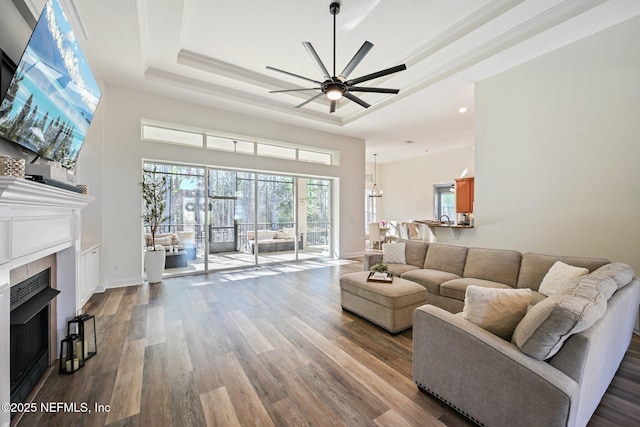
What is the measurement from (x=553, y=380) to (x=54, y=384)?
329 cm

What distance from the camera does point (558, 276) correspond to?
2.64 m

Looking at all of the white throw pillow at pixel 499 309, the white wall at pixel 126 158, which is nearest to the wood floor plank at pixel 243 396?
the white throw pillow at pixel 499 309

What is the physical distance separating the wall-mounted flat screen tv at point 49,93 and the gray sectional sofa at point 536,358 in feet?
10.4

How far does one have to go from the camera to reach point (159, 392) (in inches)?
75.5

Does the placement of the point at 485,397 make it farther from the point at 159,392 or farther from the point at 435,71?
the point at 435,71

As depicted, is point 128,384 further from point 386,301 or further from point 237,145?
point 237,145

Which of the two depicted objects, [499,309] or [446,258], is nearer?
[499,309]

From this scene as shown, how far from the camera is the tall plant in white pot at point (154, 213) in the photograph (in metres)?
4.75

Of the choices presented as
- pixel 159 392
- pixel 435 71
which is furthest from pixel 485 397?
pixel 435 71

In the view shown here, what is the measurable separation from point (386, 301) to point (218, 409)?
A: 5.98ft

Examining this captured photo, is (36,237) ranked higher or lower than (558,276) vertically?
higher

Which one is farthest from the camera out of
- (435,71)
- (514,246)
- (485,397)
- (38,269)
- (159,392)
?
(435,71)

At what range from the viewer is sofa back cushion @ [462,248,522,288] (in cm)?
321

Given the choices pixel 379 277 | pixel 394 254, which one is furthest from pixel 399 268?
pixel 379 277
